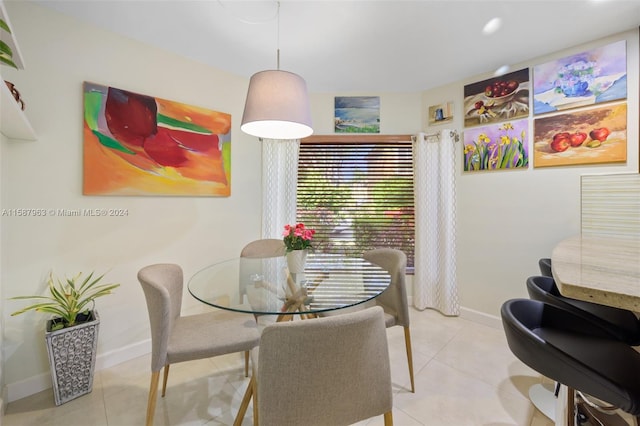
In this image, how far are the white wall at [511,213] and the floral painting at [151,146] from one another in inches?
92.9

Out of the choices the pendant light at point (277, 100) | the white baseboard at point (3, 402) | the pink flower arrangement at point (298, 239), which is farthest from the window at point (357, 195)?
the white baseboard at point (3, 402)

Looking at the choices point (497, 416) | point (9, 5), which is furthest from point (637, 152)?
point (9, 5)

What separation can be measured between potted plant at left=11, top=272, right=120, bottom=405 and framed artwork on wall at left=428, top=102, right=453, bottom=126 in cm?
338

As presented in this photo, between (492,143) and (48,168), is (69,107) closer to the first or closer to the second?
(48,168)

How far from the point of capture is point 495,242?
102 inches

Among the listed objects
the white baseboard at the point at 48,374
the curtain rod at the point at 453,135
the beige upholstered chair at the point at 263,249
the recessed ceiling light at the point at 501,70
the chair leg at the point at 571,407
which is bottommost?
the white baseboard at the point at 48,374

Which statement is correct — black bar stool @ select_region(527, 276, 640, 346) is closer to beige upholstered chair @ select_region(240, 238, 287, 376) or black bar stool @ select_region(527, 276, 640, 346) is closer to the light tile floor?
the light tile floor

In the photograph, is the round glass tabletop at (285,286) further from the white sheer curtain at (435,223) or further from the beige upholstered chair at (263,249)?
the white sheer curtain at (435,223)

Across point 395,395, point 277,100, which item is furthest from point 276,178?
point 395,395

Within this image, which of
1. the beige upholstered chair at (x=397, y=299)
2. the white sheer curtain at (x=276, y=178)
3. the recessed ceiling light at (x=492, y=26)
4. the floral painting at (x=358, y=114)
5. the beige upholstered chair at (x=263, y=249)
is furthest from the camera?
the floral painting at (x=358, y=114)

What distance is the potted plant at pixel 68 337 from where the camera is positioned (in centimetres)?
158

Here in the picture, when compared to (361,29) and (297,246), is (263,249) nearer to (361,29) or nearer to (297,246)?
(297,246)

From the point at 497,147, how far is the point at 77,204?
11.8 feet

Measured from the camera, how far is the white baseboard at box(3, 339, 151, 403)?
162 centimetres
